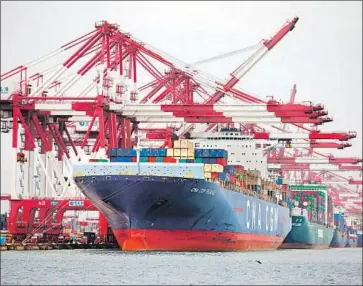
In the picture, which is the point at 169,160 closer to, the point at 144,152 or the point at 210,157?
the point at 144,152

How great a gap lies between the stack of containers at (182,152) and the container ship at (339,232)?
53205 millimetres

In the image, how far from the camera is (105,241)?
63.4 metres

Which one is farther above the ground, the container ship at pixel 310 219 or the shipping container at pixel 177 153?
the shipping container at pixel 177 153

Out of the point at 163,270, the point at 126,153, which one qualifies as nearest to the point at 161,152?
the point at 126,153

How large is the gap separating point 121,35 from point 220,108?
322 inches

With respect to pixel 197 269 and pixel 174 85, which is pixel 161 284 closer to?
pixel 197 269

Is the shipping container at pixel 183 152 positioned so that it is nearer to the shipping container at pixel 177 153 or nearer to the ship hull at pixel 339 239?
the shipping container at pixel 177 153

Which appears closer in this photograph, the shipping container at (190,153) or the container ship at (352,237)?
the shipping container at (190,153)

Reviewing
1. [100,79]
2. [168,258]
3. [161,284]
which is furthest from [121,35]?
[161,284]

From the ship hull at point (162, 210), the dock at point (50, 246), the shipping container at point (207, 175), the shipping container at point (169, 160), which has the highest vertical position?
the shipping container at point (169, 160)

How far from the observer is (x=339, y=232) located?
376 feet

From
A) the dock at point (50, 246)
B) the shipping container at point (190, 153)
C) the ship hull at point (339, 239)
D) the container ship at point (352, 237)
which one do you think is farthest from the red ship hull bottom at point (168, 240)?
the container ship at point (352, 237)

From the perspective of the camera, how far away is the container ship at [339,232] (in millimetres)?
110544

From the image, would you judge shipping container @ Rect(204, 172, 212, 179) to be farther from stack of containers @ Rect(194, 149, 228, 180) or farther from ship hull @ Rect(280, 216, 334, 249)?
ship hull @ Rect(280, 216, 334, 249)
